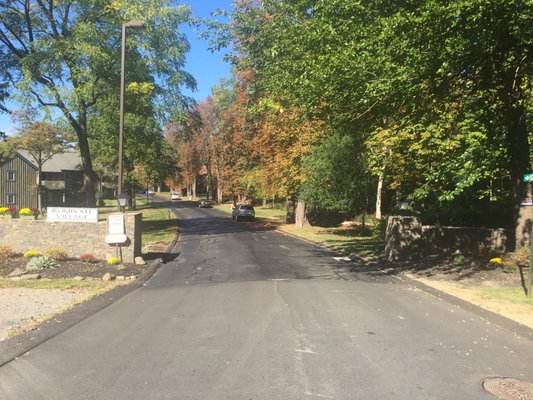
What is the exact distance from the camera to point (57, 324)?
742 centimetres

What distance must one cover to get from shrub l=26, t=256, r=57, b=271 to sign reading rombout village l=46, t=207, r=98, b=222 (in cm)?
208

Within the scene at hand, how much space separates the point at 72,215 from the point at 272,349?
11.3 m

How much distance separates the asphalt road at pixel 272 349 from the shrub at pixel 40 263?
400cm

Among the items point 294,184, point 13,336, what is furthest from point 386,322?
point 294,184

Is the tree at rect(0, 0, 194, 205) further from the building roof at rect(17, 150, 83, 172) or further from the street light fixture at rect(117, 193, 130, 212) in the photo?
the building roof at rect(17, 150, 83, 172)

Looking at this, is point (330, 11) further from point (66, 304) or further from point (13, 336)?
point (13, 336)

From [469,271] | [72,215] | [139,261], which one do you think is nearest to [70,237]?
[72,215]

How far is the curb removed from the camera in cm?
602

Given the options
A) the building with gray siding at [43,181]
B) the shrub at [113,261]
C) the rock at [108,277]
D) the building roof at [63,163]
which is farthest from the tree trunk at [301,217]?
the building roof at [63,163]

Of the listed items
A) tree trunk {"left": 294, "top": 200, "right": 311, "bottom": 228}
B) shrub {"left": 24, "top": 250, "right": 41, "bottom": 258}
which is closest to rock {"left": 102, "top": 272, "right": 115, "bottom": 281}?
shrub {"left": 24, "top": 250, "right": 41, "bottom": 258}

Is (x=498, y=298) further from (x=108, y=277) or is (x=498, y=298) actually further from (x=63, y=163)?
(x=63, y=163)

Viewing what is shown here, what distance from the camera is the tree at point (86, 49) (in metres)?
21.3

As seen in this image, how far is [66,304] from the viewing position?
8.90 m

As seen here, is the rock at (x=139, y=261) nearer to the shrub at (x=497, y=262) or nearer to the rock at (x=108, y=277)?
the rock at (x=108, y=277)
